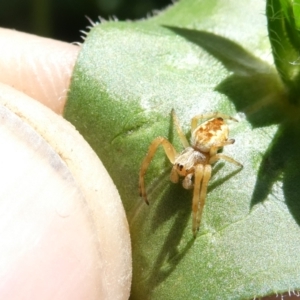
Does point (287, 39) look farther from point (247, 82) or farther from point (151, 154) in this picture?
point (151, 154)

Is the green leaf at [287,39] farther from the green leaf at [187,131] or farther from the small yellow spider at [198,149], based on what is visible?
the small yellow spider at [198,149]

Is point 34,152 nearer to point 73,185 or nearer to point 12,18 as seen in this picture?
point 73,185

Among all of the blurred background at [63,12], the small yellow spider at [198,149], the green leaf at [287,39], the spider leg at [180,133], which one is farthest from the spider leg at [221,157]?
the blurred background at [63,12]

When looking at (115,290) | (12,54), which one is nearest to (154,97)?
(115,290)

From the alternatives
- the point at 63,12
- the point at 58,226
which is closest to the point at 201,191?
the point at 58,226

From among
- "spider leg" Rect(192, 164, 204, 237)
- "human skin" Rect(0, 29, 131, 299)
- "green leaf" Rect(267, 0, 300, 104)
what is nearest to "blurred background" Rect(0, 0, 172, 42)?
"human skin" Rect(0, 29, 131, 299)

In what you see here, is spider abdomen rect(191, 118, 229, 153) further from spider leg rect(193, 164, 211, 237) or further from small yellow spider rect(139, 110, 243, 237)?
spider leg rect(193, 164, 211, 237)
